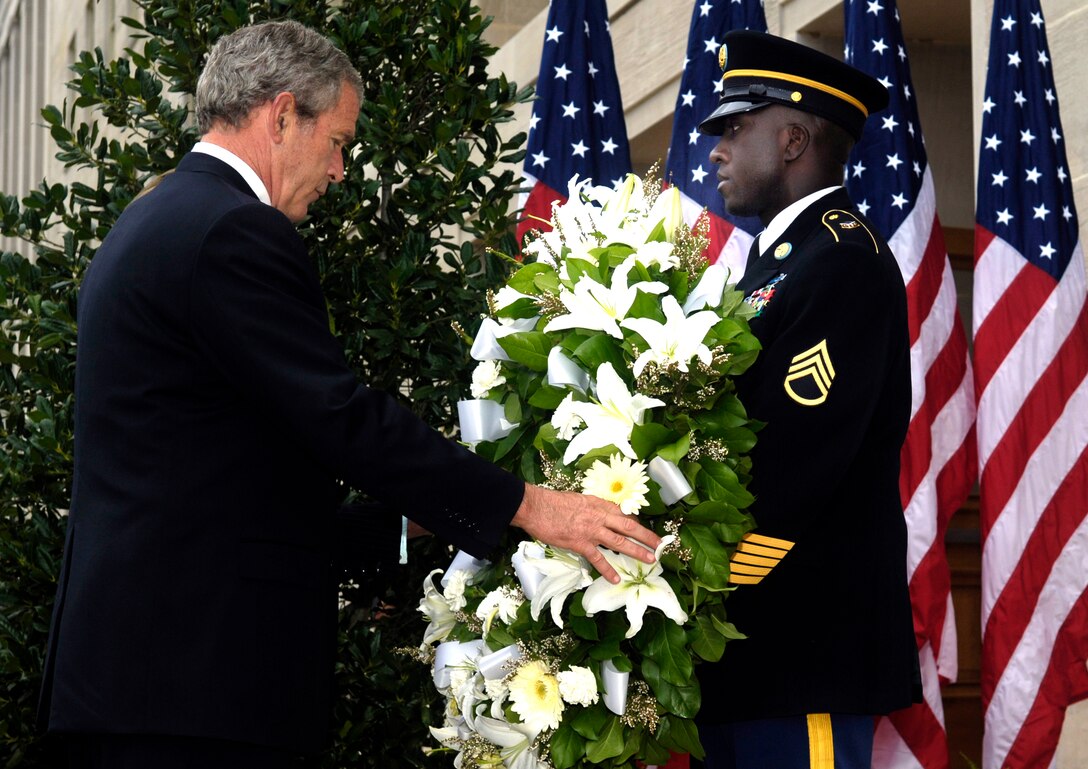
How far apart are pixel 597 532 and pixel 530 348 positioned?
0.37 meters

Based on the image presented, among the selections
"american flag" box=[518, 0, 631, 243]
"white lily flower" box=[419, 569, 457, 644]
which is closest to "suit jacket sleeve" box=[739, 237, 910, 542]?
"white lily flower" box=[419, 569, 457, 644]

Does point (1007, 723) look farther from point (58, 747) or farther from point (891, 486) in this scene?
point (58, 747)

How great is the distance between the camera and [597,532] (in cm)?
237

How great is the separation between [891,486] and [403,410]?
0.95 meters

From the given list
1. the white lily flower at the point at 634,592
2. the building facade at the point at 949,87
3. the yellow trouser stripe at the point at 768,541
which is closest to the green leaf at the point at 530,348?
the white lily flower at the point at 634,592

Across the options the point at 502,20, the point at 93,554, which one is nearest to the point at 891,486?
the point at 93,554

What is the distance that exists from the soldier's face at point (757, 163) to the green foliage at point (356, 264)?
812mm

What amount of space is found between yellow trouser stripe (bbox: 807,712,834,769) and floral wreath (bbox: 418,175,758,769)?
0.24 m

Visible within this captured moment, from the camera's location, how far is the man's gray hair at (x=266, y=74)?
8.81 ft

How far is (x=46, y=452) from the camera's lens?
3.42m

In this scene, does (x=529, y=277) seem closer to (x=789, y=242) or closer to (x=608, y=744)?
(x=789, y=242)

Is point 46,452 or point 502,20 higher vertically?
point 502,20

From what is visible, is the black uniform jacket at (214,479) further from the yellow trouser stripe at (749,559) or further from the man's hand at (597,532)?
the yellow trouser stripe at (749,559)

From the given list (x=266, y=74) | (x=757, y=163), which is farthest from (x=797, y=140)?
(x=266, y=74)
